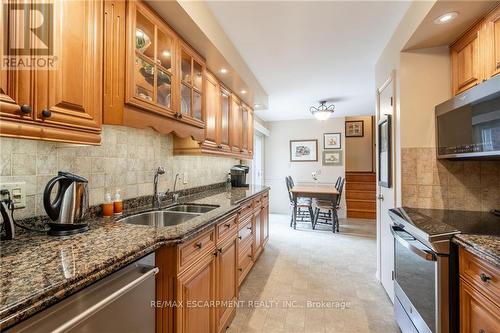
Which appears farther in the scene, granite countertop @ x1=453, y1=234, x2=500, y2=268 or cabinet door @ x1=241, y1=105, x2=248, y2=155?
cabinet door @ x1=241, y1=105, x2=248, y2=155

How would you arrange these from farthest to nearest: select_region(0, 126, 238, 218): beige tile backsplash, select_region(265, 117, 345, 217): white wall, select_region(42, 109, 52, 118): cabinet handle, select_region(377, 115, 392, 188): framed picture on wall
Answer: select_region(265, 117, 345, 217): white wall < select_region(377, 115, 392, 188): framed picture on wall < select_region(0, 126, 238, 218): beige tile backsplash < select_region(42, 109, 52, 118): cabinet handle

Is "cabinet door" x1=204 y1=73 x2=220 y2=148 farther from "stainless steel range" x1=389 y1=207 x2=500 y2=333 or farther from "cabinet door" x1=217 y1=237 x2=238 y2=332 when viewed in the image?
"stainless steel range" x1=389 y1=207 x2=500 y2=333

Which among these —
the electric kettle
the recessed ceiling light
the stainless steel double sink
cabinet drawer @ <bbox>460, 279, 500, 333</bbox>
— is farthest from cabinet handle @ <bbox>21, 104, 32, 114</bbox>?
the recessed ceiling light

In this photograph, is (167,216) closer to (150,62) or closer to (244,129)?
(150,62)

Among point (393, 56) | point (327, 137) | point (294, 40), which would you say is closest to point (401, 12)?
point (393, 56)

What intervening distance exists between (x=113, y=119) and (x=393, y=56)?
2342 mm

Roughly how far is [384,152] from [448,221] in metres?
0.96

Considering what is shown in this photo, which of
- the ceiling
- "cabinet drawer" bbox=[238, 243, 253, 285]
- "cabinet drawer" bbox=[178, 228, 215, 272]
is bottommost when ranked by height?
"cabinet drawer" bbox=[238, 243, 253, 285]

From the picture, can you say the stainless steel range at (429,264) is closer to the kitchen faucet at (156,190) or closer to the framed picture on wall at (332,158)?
the kitchen faucet at (156,190)

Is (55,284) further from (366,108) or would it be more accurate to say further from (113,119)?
(366,108)

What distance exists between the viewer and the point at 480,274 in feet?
3.66

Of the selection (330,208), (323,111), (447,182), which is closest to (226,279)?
(447,182)

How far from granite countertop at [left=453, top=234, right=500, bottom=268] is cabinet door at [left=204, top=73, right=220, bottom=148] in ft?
6.64

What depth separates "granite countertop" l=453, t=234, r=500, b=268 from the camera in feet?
3.34
